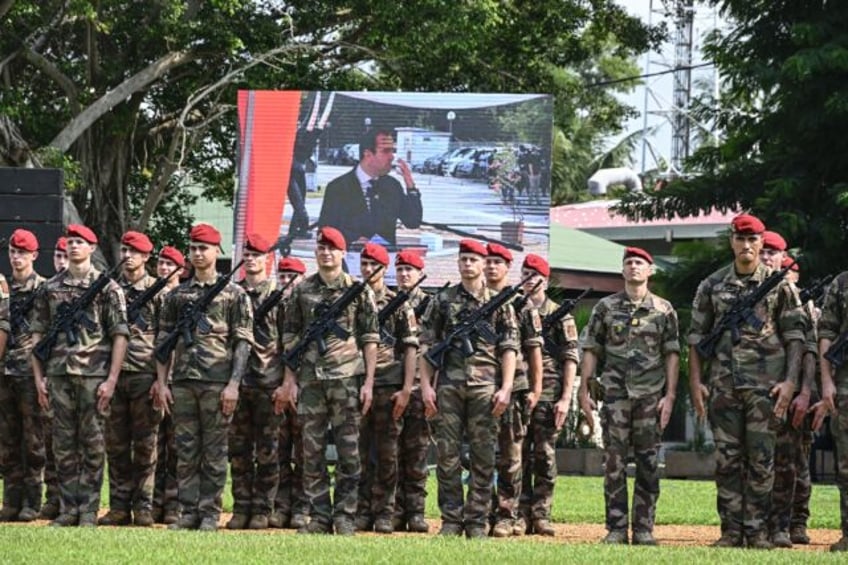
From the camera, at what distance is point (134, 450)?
45.2 ft

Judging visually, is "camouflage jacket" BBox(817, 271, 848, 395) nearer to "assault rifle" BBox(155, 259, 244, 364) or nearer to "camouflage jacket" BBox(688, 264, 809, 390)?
"camouflage jacket" BBox(688, 264, 809, 390)

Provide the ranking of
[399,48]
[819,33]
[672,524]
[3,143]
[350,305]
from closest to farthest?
[350,305] < [672,524] < [819,33] < [3,143] < [399,48]

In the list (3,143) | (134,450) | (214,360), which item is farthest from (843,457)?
(3,143)

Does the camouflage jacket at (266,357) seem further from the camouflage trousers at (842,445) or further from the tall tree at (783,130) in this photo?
the tall tree at (783,130)

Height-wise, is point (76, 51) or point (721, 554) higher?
point (76, 51)

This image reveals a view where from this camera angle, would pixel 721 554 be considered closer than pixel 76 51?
Yes

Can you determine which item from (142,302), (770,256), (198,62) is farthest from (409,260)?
(198,62)

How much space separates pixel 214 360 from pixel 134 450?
1238mm

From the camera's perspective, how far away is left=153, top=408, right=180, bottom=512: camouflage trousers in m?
14.0

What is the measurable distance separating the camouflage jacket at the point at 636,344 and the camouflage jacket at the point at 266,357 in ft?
8.36

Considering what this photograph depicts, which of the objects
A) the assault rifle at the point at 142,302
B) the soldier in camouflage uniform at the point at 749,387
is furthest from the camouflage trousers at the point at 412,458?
the soldier in camouflage uniform at the point at 749,387

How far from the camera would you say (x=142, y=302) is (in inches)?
548

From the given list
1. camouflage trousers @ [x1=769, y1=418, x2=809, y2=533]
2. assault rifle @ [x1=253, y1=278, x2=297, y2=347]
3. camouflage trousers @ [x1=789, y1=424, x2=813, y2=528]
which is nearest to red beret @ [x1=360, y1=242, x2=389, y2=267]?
assault rifle @ [x1=253, y1=278, x2=297, y2=347]

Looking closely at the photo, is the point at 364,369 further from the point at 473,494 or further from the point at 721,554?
the point at 721,554
